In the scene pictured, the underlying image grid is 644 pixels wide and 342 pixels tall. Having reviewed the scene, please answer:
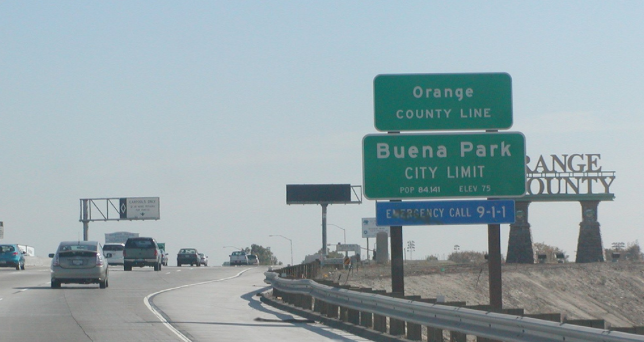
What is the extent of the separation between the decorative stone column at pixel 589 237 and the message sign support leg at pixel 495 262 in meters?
45.0

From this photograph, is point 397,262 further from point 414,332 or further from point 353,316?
point 414,332

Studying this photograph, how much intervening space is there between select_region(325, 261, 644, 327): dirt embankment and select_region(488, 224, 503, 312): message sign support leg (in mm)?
21082

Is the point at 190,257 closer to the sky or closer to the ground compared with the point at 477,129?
closer to the ground

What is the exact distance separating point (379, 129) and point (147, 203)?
316ft

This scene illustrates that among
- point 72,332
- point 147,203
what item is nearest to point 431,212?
point 72,332

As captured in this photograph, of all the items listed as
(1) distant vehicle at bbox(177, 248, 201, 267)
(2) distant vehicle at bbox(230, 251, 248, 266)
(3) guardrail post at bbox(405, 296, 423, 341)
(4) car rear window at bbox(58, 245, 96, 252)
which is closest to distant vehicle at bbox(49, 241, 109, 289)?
(4) car rear window at bbox(58, 245, 96, 252)

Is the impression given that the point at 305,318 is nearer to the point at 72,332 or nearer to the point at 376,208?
the point at 376,208

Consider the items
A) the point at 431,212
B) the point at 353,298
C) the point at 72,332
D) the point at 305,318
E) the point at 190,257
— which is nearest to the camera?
the point at 72,332

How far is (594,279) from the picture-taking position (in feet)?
186

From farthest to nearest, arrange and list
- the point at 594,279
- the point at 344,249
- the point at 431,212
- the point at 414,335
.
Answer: the point at 344,249
the point at 594,279
the point at 431,212
the point at 414,335

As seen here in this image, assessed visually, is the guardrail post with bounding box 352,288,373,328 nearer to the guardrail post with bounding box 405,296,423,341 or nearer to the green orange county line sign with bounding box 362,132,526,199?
the guardrail post with bounding box 405,296,423,341

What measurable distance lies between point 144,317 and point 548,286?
3536cm

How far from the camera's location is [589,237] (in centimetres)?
6462

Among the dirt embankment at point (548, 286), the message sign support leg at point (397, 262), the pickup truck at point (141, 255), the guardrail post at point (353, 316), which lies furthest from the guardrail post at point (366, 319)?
the pickup truck at point (141, 255)
